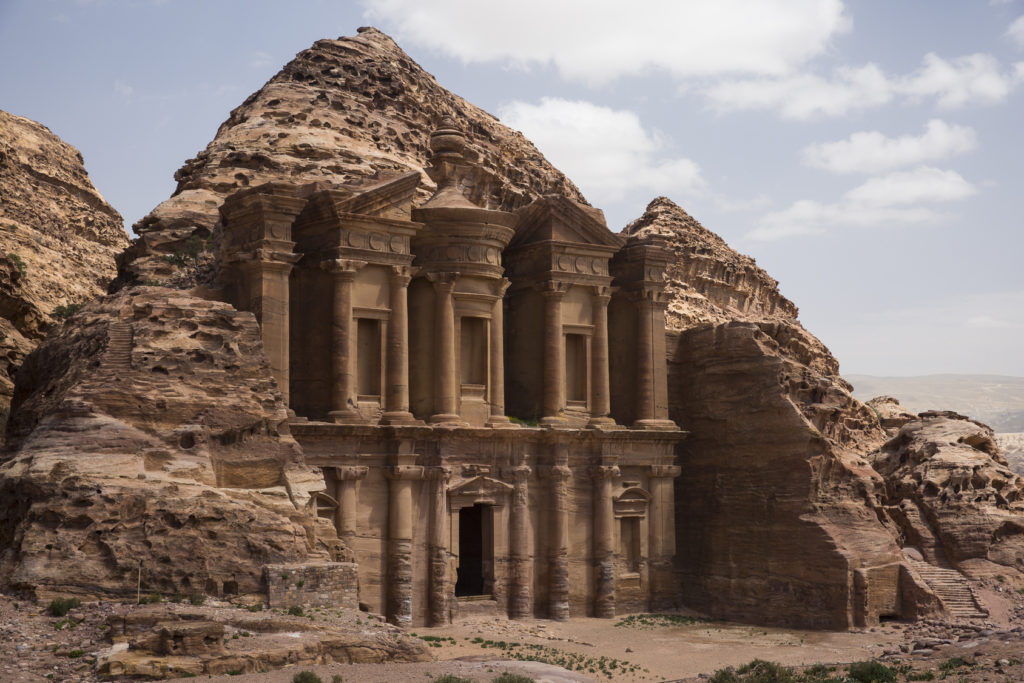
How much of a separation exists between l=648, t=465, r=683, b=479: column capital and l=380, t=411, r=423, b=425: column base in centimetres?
890

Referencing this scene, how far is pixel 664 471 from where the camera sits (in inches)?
1540

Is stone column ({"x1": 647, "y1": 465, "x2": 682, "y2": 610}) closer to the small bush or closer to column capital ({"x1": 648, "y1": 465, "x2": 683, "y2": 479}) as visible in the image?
column capital ({"x1": 648, "y1": 465, "x2": 683, "y2": 479})

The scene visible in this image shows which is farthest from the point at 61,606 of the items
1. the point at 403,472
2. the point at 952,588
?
the point at 952,588

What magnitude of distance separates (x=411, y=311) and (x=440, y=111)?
13.2 meters

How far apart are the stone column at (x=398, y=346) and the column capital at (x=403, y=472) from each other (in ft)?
4.76

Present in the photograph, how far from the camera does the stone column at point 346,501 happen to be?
32.4 m

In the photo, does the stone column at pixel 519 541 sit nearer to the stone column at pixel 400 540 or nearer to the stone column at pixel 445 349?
the stone column at pixel 445 349

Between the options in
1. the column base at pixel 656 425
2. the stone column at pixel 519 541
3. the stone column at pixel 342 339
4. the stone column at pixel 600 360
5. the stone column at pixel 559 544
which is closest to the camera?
the stone column at pixel 342 339

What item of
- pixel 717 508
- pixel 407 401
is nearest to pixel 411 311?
pixel 407 401

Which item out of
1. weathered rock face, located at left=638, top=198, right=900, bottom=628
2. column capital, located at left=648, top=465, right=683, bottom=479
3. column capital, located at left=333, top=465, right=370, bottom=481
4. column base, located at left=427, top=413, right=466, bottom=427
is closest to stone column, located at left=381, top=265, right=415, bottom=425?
column base, located at left=427, top=413, right=466, bottom=427

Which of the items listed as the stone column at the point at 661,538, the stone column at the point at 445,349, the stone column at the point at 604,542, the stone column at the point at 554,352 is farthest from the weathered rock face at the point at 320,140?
the stone column at the point at 661,538

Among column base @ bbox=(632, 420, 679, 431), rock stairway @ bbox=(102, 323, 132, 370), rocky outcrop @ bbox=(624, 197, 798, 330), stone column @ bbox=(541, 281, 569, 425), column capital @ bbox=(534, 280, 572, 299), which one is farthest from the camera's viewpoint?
rocky outcrop @ bbox=(624, 197, 798, 330)

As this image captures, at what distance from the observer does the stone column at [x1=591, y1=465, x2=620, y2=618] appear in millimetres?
37250

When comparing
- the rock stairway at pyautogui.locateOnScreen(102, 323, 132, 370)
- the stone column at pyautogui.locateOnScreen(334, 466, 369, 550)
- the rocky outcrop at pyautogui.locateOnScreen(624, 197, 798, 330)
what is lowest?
the stone column at pyautogui.locateOnScreen(334, 466, 369, 550)
